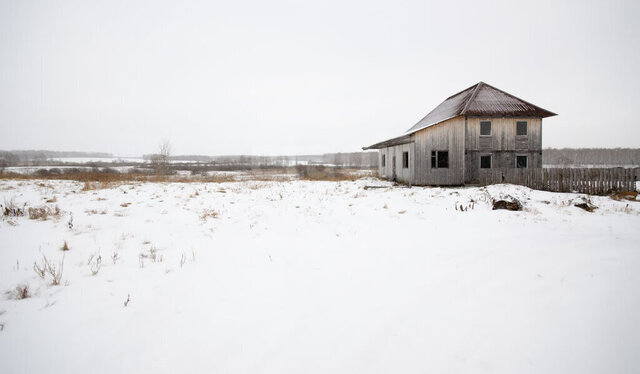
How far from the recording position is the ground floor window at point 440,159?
59.3ft

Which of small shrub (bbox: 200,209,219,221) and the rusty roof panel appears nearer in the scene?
small shrub (bbox: 200,209,219,221)


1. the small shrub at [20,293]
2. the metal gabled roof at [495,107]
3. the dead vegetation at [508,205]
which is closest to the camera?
the small shrub at [20,293]

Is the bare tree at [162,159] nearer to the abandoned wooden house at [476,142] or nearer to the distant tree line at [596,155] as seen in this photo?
the abandoned wooden house at [476,142]

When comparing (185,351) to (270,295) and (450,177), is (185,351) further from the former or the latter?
(450,177)

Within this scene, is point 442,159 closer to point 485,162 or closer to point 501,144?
point 485,162

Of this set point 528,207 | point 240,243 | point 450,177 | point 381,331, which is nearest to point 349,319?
point 381,331

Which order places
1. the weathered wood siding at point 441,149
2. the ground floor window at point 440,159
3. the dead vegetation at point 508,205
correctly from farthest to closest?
1. the ground floor window at point 440,159
2. the weathered wood siding at point 441,149
3. the dead vegetation at point 508,205

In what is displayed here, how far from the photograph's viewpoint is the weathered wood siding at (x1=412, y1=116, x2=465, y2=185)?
17.6 meters

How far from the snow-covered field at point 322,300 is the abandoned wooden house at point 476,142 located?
11.8 metres

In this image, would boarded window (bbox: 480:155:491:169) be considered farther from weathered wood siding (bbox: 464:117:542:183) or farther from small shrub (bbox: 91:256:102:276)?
small shrub (bbox: 91:256:102:276)

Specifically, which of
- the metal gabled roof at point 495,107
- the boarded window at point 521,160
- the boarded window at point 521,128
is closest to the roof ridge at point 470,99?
the metal gabled roof at point 495,107

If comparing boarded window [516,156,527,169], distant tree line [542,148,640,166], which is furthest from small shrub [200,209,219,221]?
distant tree line [542,148,640,166]

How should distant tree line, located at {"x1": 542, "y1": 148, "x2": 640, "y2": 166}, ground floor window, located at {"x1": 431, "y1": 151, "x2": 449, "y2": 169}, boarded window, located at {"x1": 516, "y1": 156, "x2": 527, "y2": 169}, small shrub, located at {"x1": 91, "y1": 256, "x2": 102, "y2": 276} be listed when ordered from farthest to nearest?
distant tree line, located at {"x1": 542, "y1": 148, "x2": 640, "y2": 166}, ground floor window, located at {"x1": 431, "y1": 151, "x2": 449, "y2": 169}, boarded window, located at {"x1": 516, "y1": 156, "x2": 527, "y2": 169}, small shrub, located at {"x1": 91, "y1": 256, "x2": 102, "y2": 276}

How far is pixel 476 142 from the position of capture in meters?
17.6
